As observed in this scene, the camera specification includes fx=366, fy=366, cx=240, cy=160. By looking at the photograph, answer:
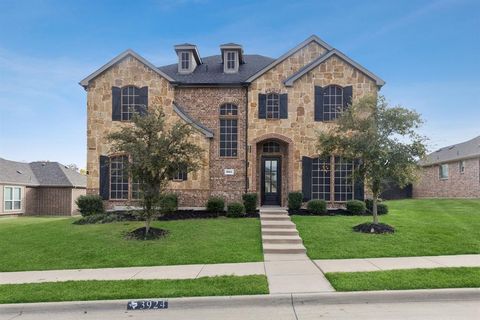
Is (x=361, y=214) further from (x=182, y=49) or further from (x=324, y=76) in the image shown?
(x=182, y=49)

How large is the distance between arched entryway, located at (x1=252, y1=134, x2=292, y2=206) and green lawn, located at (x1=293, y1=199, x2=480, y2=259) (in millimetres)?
3267

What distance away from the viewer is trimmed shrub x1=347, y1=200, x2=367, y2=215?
15.5 m

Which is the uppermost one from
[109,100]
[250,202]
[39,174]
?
[109,100]

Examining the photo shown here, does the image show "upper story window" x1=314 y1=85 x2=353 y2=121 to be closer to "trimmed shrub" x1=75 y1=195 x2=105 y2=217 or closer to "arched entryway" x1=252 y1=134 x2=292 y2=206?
"arched entryway" x1=252 y1=134 x2=292 y2=206

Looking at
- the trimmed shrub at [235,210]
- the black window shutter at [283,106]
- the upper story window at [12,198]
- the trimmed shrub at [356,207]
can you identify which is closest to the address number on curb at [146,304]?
the trimmed shrub at [235,210]

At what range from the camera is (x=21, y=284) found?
303 inches

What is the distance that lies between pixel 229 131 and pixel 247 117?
1134 mm

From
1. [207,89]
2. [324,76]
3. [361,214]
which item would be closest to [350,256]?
[361,214]

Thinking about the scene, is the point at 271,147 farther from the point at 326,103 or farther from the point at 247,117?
the point at 326,103

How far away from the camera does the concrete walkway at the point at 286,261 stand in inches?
278

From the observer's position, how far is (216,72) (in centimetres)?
1922

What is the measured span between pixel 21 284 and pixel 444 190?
98.4 feet

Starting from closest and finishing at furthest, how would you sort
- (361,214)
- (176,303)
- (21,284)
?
1. (176,303)
2. (21,284)
3. (361,214)

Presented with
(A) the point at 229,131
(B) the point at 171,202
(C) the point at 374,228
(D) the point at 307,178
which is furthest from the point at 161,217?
(C) the point at 374,228
